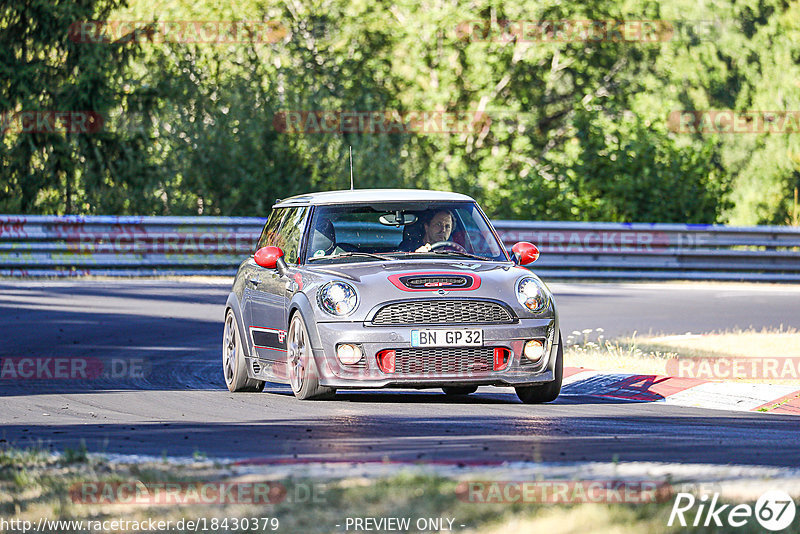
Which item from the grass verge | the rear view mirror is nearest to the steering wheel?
the rear view mirror

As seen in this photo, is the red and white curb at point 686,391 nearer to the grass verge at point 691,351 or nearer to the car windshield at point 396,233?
the grass verge at point 691,351

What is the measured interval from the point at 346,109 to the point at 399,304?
30.0 m

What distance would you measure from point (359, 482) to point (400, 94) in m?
38.1

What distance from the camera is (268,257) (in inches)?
439

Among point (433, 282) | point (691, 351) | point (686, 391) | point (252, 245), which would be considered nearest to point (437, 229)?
point (433, 282)

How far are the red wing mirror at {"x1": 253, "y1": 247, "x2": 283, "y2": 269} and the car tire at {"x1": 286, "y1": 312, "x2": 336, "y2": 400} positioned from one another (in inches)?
27.4

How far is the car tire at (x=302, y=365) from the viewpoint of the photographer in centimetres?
1020

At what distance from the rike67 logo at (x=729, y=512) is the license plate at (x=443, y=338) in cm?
414

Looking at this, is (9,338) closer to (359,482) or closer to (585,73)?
(359,482)

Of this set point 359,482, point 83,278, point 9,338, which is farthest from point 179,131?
point 359,482

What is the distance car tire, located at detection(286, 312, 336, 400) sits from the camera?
10195 mm

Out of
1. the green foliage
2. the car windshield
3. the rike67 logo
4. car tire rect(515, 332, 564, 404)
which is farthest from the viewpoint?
the green foliage

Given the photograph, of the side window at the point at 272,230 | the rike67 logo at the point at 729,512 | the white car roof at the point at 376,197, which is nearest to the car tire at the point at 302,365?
the white car roof at the point at 376,197

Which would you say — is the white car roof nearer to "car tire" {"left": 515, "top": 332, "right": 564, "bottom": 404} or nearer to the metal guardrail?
"car tire" {"left": 515, "top": 332, "right": 564, "bottom": 404}
